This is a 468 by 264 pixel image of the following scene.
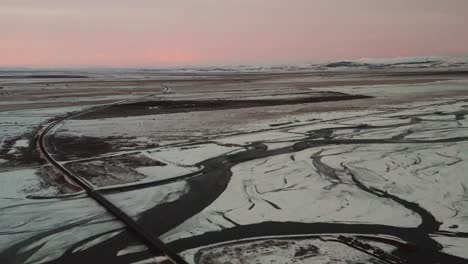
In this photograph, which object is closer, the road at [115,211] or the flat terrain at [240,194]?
the road at [115,211]

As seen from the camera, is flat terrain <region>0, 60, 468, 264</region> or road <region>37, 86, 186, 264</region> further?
flat terrain <region>0, 60, 468, 264</region>

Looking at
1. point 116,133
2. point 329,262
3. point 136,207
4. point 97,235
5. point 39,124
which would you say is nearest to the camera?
point 329,262

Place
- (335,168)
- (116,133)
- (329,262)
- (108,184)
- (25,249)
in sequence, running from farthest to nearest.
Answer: (116,133), (335,168), (108,184), (25,249), (329,262)

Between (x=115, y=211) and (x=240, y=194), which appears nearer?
(x=115, y=211)

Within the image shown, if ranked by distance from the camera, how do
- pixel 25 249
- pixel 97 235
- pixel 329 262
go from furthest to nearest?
pixel 97 235 → pixel 25 249 → pixel 329 262

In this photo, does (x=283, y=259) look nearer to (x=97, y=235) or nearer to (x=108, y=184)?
(x=97, y=235)

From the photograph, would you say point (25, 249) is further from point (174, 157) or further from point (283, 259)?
point (174, 157)

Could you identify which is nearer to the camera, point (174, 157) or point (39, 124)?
point (174, 157)

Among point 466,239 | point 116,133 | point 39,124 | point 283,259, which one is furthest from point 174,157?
point 39,124

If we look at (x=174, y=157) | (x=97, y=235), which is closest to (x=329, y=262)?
(x=97, y=235)
